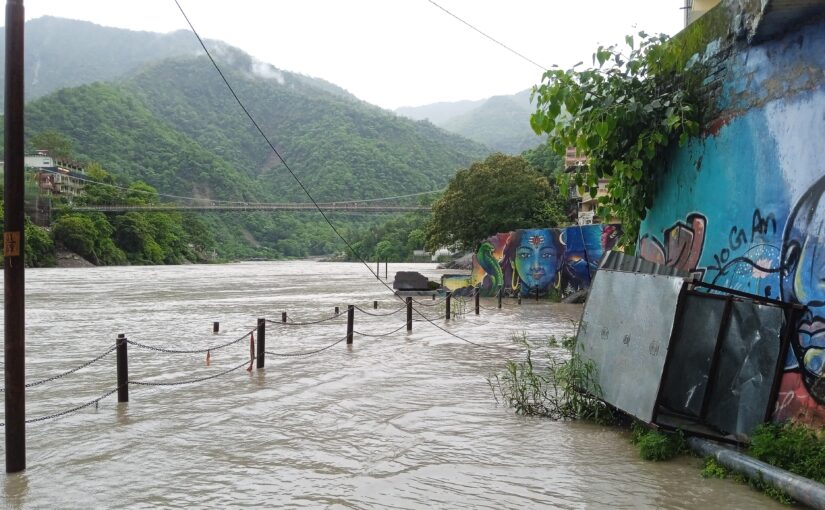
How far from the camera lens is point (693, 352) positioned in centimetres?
664

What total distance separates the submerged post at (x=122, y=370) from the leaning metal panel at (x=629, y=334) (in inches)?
252

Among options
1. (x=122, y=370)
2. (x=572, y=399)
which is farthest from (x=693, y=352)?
(x=122, y=370)

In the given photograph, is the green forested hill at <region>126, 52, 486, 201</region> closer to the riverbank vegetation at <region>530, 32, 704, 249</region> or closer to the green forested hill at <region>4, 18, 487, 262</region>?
the green forested hill at <region>4, 18, 487, 262</region>

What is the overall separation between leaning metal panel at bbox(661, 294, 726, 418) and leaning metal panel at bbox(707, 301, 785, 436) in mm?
119

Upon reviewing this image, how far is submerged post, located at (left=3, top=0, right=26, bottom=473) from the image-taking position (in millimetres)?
6113

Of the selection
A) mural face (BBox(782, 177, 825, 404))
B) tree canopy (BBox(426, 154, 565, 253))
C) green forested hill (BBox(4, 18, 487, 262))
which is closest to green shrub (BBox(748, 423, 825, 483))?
mural face (BBox(782, 177, 825, 404))

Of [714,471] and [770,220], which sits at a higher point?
[770,220]

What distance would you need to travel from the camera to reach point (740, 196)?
7.06 metres

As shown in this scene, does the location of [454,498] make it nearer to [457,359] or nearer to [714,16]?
[714,16]

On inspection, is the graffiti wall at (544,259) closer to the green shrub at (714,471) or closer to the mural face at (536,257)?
the mural face at (536,257)

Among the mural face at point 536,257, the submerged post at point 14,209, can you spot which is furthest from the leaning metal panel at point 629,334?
the mural face at point 536,257

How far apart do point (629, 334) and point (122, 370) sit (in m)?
7.12

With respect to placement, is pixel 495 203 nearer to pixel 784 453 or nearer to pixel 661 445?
pixel 661 445

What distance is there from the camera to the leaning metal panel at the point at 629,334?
21.8 ft
